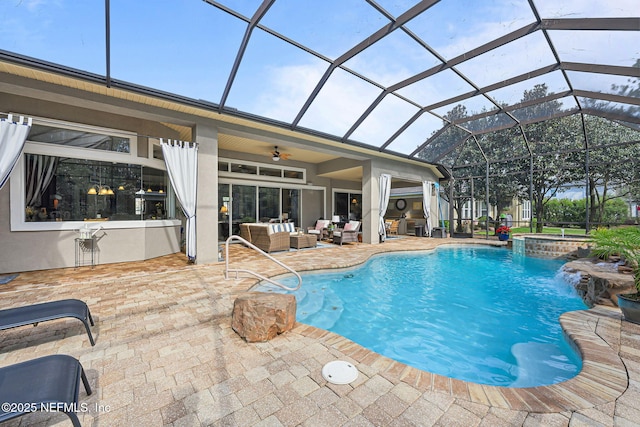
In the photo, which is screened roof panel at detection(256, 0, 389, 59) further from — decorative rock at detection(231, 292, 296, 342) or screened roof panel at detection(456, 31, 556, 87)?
decorative rock at detection(231, 292, 296, 342)

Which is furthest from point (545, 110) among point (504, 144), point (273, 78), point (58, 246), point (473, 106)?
point (58, 246)

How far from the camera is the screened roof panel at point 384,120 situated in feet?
25.1

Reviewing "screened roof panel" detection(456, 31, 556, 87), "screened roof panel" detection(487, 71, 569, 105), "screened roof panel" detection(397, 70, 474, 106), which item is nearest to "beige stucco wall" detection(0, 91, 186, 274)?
"screened roof panel" detection(397, 70, 474, 106)

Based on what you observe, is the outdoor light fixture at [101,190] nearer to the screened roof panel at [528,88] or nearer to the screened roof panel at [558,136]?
the screened roof panel at [528,88]

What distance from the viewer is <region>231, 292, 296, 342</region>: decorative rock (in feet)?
8.89

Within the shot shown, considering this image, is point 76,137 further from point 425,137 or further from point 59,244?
point 425,137

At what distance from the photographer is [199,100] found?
564 centimetres

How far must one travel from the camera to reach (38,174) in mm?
5402

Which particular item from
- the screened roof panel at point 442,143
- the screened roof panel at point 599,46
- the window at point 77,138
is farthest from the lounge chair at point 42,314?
the screened roof panel at point 442,143

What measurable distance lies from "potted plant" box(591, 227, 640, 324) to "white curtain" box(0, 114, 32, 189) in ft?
29.9

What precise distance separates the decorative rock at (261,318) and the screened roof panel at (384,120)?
21.9ft

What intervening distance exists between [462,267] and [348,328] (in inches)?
208

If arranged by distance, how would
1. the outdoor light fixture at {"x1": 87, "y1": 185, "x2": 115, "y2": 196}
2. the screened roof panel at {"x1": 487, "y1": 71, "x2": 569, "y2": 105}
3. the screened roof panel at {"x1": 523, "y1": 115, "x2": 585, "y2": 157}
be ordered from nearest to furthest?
the outdoor light fixture at {"x1": 87, "y1": 185, "x2": 115, "y2": 196}, the screened roof panel at {"x1": 487, "y1": 71, "x2": 569, "y2": 105}, the screened roof panel at {"x1": 523, "y1": 115, "x2": 585, "y2": 157}

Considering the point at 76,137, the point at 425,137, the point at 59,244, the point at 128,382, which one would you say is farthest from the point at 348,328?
the point at 425,137
